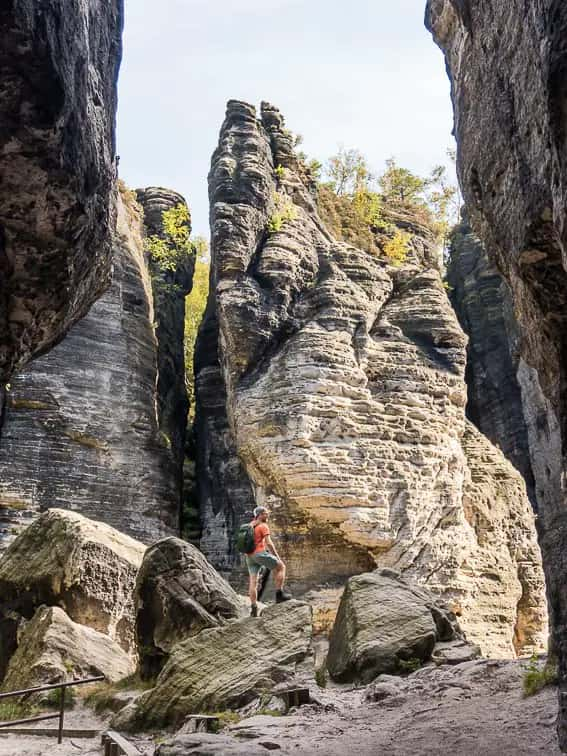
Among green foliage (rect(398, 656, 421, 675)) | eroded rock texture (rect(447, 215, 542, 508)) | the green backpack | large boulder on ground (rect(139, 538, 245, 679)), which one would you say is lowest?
green foliage (rect(398, 656, 421, 675))

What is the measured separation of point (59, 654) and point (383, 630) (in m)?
4.46

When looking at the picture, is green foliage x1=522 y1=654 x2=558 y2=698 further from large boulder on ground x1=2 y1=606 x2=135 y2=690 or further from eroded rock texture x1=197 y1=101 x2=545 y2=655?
eroded rock texture x1=197 y1=101 x2=545 y2=655

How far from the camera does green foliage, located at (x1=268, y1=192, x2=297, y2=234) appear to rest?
2022 cm

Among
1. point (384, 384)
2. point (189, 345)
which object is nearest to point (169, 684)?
point (384, 384)

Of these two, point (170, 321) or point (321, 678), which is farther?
point (170, 321)

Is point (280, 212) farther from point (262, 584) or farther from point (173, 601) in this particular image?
point (173, 601)

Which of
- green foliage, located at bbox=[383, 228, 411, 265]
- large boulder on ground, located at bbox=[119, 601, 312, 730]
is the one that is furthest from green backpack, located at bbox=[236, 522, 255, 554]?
green foliage, located at bbox=[383, 228, 411, 265]

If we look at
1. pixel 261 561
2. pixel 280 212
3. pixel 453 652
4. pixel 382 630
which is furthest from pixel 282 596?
pixel 280 212

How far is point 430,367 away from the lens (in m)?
18.9

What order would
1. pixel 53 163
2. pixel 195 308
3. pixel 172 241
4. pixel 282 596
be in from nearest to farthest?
pixel 53 163, pixel 282 596, pixel 172 241, pixel 195 308

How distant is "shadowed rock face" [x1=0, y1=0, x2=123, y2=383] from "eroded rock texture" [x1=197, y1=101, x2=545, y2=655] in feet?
30.6

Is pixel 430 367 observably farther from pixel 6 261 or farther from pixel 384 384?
pixel 6 261

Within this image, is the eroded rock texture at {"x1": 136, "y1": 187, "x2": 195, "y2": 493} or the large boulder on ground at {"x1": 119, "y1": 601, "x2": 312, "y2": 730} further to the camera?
the eroded rock texture at {"x1": 136, "y1": 187, "x2": 195, "y2": 493}

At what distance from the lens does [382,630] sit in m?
10.2
